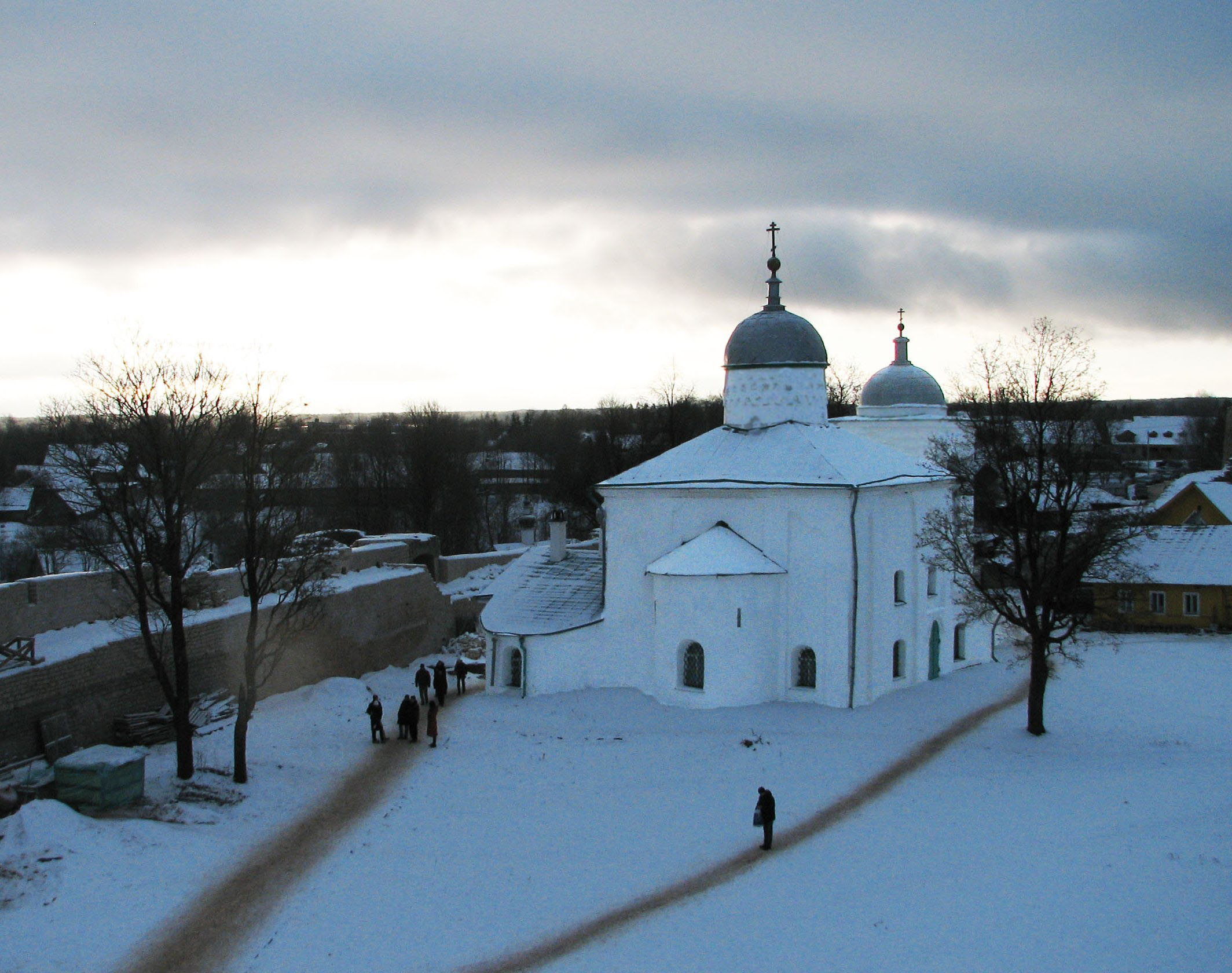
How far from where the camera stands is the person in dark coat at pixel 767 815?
14617 mm

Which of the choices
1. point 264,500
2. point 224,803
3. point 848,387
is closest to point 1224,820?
point 224,803

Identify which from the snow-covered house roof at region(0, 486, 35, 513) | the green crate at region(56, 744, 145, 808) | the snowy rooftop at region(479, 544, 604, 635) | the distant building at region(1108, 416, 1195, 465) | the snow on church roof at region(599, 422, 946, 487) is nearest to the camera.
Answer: the green crate at region(56, 744, 145, 808)

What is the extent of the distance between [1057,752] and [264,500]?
1473cm

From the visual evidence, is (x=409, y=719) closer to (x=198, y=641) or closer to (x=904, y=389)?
(x=198, y=641)

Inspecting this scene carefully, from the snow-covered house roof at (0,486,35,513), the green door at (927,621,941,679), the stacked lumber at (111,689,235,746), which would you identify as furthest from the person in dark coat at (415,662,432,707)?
the snow-covered house roof at (0,486,35,513)

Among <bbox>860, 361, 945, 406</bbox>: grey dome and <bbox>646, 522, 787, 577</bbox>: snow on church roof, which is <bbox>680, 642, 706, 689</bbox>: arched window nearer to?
<bbox>646, 522, 787, 577</bbox>: snow on church roof

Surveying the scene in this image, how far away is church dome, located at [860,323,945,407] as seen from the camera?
3262 cm

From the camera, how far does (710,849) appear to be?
14.8 metres

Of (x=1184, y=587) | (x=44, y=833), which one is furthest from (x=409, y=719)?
(x=1184, y=587)

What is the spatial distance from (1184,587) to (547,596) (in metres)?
18.9

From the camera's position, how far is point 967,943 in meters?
11.8

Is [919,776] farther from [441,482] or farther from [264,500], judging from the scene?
[441,482]

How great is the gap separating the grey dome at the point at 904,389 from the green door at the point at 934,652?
9.80 metres

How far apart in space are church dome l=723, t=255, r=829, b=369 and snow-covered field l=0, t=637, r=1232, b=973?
27.6ft
